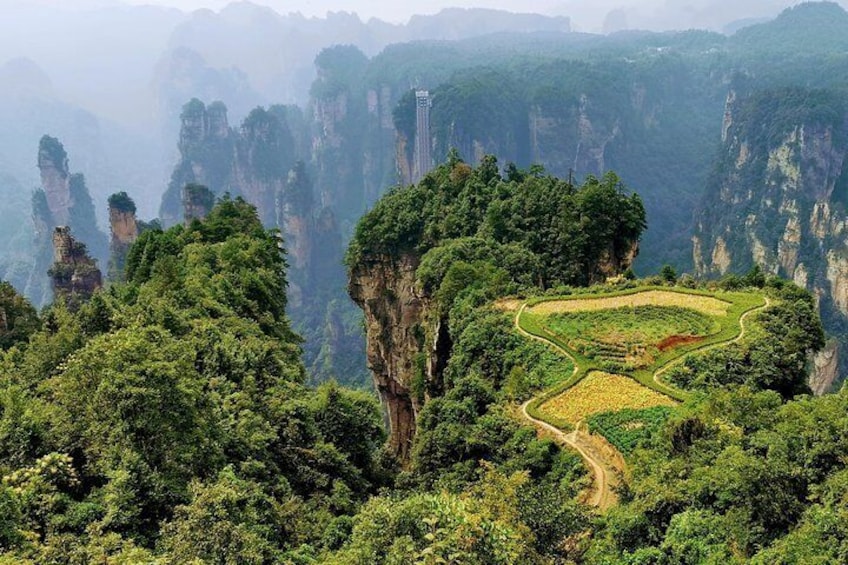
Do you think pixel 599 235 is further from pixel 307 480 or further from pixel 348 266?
pixel 307 480

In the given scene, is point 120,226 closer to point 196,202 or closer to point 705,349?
point 196,202

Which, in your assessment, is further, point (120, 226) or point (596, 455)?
point (120, 226)

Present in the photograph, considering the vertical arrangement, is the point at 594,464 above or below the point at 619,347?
below

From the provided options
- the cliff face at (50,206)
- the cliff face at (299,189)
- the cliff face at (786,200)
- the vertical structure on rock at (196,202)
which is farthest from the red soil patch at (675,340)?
the cliff face at (50,206)

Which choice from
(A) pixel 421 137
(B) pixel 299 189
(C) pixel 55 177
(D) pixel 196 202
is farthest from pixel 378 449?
(C) pixel 55 177

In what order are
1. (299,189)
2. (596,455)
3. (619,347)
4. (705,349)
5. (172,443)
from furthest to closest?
1. (299,189)
2. (619,347)
3. (705,349)
4. (596,455)
5. (172,443)

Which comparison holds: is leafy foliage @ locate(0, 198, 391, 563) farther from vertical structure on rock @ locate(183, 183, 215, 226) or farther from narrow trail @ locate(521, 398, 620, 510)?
vertical structure on rock @ locate(183, 183, 215, 226)
